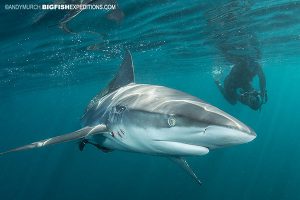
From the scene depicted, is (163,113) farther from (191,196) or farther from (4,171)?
(4,171)

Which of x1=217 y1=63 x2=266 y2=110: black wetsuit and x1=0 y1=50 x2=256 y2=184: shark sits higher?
x1=0 y1=50 x2=256 y2=184: shark

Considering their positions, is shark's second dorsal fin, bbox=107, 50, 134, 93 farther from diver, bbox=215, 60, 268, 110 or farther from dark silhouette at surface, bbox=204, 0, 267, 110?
diver, bbox=215, 60, 268, 110

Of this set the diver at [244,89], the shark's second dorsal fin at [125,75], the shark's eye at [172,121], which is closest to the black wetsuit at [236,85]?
the diver at [244,89]

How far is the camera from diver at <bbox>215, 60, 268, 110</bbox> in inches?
559

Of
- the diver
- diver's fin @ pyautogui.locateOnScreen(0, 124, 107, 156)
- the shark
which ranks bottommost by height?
the diver

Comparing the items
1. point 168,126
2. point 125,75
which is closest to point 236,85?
point 125,75

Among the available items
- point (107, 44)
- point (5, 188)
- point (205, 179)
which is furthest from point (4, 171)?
point (107, 44)

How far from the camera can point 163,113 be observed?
3621 millimetres

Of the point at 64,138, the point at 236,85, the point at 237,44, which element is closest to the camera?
the point at 64,138

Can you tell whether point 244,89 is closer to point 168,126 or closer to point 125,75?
point 125,75

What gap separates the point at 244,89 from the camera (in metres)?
15.8

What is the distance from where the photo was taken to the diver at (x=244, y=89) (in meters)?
14.2

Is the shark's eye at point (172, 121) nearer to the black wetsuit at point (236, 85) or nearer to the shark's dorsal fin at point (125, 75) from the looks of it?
the shark's dorsal fin at point (125, 75)

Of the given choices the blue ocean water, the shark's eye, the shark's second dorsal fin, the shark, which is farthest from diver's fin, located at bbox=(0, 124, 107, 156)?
the blue ocean water
